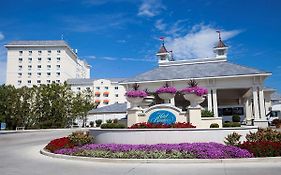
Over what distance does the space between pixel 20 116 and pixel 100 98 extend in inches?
1502

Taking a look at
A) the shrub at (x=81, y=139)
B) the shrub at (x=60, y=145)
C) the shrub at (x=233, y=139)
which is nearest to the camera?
the shrub at (x=233, y=139)

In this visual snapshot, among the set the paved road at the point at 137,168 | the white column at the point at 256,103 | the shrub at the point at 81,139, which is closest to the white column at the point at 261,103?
the white column at the point at 256,103

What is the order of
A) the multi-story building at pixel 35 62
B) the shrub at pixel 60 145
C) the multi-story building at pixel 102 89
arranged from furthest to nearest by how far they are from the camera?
1. the multi-story building at pixel 35 62
2. the multi-story building at pixel 102 89
3. the shrub at pixel 60 145

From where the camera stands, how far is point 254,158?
12.1 meters

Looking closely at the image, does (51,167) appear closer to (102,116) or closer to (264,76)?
(264,76)

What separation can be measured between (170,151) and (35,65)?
310ft

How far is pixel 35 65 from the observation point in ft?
328

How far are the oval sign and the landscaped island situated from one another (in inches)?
160

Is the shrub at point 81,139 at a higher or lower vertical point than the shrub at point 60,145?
higher

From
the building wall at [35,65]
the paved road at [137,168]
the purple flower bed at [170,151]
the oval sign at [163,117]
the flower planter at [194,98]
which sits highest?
the building wall at [35,65]

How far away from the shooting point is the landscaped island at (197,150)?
41.0 feet

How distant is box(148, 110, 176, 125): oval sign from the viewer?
18.0 metres

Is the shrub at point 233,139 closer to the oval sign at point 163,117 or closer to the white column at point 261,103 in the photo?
the oval sign at point 163,117

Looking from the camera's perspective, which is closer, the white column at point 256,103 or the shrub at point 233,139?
the shrub at point 233,139
